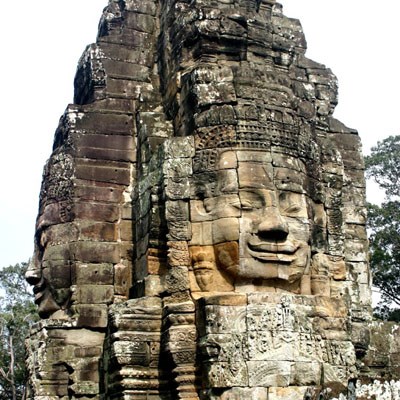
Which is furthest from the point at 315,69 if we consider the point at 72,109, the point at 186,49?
the point at 72,109

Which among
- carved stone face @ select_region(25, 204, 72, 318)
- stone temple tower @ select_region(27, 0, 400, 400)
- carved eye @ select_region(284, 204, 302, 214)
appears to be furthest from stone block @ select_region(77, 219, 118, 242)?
carved eye @ select_region(284, 204, 302, 214)

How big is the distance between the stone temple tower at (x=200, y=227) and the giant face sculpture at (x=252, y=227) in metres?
0.02

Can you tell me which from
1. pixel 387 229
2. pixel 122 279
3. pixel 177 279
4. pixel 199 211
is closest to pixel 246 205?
pixel 199 211

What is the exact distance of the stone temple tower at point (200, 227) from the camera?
9.39 m

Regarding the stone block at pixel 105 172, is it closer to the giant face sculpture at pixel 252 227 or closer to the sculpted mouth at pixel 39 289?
the sculpted mouth at pixel 39 289

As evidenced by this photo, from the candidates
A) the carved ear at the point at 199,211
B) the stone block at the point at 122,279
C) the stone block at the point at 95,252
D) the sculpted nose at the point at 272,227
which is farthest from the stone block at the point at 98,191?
the sculpted nose at the point at 272,227

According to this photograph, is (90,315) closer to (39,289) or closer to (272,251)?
(39,289)

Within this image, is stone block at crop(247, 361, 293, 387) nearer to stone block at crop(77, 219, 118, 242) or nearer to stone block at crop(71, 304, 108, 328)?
A: stone block at crop(71, 304, 108, 328)

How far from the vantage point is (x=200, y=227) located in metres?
9.98

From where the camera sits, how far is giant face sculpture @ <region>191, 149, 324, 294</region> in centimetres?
967

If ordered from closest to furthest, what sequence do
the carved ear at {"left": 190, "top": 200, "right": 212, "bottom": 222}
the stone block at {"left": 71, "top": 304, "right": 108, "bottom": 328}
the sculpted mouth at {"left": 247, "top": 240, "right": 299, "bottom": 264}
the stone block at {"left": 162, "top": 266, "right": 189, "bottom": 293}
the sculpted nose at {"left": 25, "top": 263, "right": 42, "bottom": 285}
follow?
the sculpted mouth at {"left": 247, "top": 240, "right": 299, "bottom": 264}
the stone block at {"left": 162, "top": 266, "right": 189, "bottom": 293}
the carved ear at {"left": 190, "top": 200, "right": 212, "bottom": 222}
the stone block at {"left": 71, "top": 304, "right": 108, "bottom": 328}
the sculpted nose at {"left": 25, "top": 263, "right": 42, "bottom": 285}

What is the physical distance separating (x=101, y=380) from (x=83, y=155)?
11.4ft

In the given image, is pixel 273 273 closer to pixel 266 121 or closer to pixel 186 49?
pixel 266 121

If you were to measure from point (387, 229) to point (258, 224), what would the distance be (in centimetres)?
1991
